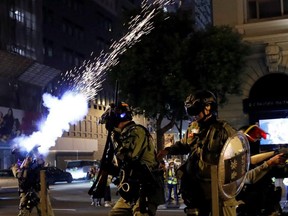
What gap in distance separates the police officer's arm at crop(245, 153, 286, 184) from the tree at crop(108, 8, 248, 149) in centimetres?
1249

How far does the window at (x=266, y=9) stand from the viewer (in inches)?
742

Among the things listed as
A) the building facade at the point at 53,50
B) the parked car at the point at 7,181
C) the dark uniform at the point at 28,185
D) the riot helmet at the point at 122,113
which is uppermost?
the building facade at the point at 53,50

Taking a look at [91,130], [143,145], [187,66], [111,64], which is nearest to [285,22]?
[187,66]

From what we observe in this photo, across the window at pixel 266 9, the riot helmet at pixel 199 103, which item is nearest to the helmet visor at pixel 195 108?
the riot helmet at pixel 199 103

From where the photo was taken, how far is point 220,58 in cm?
1956

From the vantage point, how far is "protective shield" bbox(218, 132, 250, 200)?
15.3ft

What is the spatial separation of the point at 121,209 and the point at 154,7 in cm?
1612

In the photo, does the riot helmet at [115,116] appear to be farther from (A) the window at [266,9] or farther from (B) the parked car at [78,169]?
(B) the parked car at [78,169]

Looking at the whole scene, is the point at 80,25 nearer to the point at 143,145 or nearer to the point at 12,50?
the point at 12,50

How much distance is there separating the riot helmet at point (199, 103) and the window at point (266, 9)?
14.5 m

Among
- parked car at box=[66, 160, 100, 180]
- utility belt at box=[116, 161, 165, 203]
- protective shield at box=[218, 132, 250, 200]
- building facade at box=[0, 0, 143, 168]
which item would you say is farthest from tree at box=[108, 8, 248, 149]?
parked car at box=[66, 160, 100, 180]

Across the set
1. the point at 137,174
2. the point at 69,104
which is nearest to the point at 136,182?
the point at 137,174

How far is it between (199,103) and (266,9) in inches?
587

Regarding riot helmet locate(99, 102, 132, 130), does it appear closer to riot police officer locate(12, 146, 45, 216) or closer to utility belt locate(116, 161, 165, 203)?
utility belt locate(116, 161, 165, 203)
